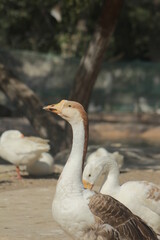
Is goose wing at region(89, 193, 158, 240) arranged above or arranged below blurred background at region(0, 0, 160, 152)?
below

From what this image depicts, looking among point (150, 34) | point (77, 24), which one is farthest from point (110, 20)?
point (150, 34)

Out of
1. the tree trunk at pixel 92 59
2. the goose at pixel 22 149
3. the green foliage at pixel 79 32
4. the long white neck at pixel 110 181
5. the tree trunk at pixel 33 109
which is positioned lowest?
the long white neck at pixel 110 181

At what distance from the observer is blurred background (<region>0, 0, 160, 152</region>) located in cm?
2402

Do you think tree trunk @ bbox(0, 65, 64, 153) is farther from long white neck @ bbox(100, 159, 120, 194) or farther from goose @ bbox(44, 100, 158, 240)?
goose @ bbox(44, 100, 158, 240)

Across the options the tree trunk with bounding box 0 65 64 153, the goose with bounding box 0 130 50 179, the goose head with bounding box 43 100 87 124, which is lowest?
the goose with bounding box 0 130 50 179

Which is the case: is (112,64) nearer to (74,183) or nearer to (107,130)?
(107,130)

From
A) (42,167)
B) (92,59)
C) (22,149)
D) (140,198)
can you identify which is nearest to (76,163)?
(140,198)

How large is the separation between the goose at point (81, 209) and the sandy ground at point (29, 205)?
1522 millimetres

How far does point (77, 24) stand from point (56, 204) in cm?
3282

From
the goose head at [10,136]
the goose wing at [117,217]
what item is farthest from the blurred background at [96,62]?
the goose wing at [117,217]

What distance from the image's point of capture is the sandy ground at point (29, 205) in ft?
24.3

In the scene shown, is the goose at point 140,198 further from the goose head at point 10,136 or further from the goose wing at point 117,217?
the goose head at point 10,136

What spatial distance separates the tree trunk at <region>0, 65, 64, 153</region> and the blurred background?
0.05 m

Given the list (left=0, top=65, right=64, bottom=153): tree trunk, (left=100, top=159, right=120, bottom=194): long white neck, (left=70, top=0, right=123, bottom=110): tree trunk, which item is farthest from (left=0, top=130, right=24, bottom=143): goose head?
(left=100, top=159, right=120, bottom=194): long white neck
